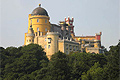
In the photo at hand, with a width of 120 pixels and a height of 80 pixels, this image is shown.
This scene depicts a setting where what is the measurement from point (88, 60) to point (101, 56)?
897 centimetres

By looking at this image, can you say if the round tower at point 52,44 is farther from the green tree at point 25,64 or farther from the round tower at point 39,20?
the green tree at point 25,64

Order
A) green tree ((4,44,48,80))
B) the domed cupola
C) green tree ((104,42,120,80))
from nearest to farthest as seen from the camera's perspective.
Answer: green tree ((104,42,120,80))
green tree ((4,44,48,80))
the domed cupola

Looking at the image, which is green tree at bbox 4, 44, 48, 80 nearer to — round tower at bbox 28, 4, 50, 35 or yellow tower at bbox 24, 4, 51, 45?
yellow tower at bbox 24, 4, 51, 45

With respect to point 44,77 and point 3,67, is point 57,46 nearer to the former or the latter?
point 3,67

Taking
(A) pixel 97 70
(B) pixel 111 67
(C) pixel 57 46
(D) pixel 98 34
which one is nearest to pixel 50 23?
(C) pixel 57 46

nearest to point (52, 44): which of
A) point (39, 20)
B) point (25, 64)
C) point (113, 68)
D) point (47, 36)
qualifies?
point (47, 36)

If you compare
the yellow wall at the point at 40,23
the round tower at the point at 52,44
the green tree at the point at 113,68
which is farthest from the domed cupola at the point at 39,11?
the green tree at the point at 113,68

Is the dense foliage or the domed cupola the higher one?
the domed cupola

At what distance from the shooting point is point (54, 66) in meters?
85.8

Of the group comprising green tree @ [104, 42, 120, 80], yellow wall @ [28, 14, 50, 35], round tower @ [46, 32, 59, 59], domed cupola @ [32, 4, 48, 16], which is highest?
domed cupola @ [32, 4, 48, 16]

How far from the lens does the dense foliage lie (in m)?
78.9

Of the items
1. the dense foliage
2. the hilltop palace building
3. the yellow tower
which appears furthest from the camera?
the yellow tower

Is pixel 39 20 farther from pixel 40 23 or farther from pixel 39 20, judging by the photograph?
pixel 40 23

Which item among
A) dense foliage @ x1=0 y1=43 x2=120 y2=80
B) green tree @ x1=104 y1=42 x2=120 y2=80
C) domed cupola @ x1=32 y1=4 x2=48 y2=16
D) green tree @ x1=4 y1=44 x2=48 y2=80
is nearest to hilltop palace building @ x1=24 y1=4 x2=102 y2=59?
domed cupola @ x1=32 y1=4 x2=48 y2=16
